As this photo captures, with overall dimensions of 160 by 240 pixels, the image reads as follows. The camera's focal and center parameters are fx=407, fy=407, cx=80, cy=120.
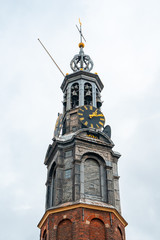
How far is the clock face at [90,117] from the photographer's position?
122ft

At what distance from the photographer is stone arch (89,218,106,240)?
96.5 ft

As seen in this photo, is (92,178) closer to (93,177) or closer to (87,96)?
(93,177)

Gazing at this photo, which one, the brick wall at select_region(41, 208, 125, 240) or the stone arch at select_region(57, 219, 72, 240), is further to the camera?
the stone arch at select_region(57, 219, 72, 240)

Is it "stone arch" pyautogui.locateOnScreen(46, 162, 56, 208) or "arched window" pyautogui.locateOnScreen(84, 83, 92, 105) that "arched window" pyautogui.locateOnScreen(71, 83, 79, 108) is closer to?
"arched window" pyautogui.locateOnScreen(84, 83, 92, 105)

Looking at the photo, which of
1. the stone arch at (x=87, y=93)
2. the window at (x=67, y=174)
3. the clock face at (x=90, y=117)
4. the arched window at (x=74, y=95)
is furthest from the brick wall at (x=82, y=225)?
the stone arch at (x=87, y=93)

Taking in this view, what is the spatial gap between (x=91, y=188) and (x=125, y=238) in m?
4.70

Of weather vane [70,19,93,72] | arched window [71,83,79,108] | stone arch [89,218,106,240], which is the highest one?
weather vane [70,19,93,72]

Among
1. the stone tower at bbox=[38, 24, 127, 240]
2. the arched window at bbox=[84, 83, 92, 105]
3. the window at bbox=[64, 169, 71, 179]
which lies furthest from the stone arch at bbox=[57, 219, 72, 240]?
the arched window at bbox=[84, 83, 92, 105]

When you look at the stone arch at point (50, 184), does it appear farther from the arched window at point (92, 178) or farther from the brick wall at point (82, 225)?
the brick wall at point (82, 225)

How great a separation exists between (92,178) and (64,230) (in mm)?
5244

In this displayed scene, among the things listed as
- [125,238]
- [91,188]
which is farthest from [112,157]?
[125,238]

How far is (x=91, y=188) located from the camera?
1280 inches

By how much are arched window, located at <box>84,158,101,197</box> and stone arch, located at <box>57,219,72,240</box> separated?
296cm

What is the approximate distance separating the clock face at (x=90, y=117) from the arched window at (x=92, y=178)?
399 centimetres
